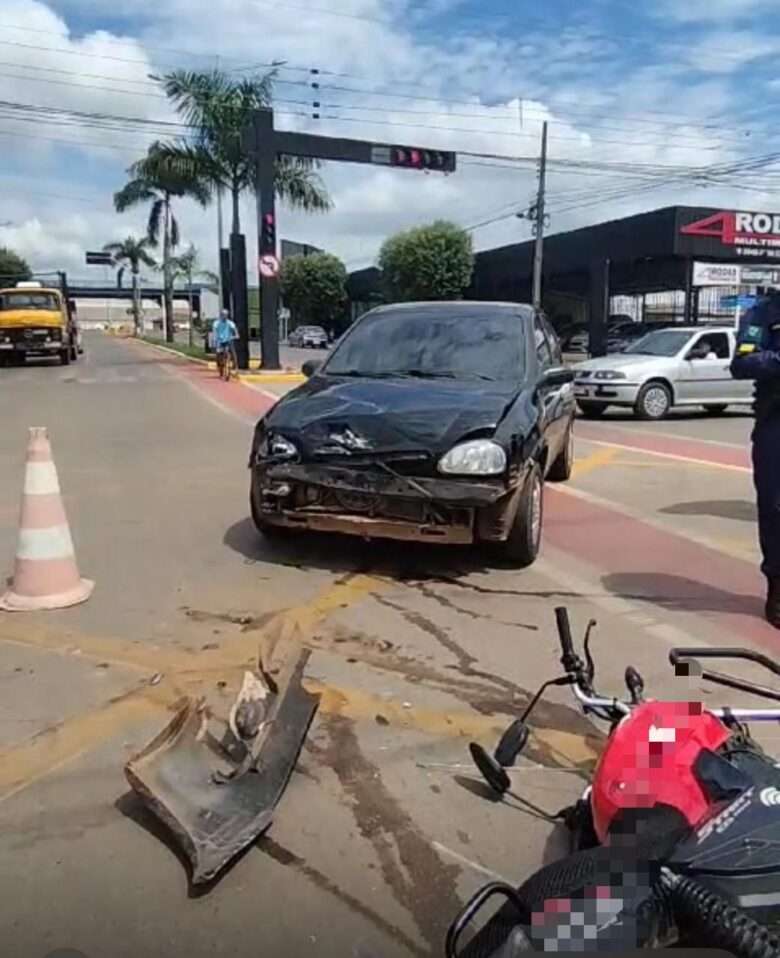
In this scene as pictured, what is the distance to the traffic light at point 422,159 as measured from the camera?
26.4 m

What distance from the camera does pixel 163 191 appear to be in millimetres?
38469

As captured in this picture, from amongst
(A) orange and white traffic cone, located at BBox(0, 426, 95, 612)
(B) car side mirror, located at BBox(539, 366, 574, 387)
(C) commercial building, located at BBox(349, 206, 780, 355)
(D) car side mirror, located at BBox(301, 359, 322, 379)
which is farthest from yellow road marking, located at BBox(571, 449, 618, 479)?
(C) commercial building, located at BBox(349, 206, 780, 355)

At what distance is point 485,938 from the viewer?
1.95 meters

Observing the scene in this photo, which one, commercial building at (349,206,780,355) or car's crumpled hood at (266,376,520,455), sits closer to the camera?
car's crumpled hood at (266,376,520,455)

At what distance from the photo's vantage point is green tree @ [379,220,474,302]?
5631cm

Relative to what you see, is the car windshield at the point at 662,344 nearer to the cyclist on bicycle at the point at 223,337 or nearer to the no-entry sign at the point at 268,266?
the cyclist on bicycle at the point at 223,337

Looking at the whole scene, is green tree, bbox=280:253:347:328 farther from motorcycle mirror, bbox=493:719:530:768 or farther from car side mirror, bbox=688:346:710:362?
motorcycle mirror, bbox=493:719:530:768

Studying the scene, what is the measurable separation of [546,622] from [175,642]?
193 cm

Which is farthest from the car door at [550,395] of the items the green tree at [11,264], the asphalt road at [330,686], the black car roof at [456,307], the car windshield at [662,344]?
the green tree at [11,264]

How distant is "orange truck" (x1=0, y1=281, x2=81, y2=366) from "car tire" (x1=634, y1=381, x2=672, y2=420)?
69.0 ft

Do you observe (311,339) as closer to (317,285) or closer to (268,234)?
(317,285)

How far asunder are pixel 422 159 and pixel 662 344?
11.9 m

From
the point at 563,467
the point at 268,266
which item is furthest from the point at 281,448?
the point at 268,266

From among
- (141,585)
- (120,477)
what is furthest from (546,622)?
(120,477)
